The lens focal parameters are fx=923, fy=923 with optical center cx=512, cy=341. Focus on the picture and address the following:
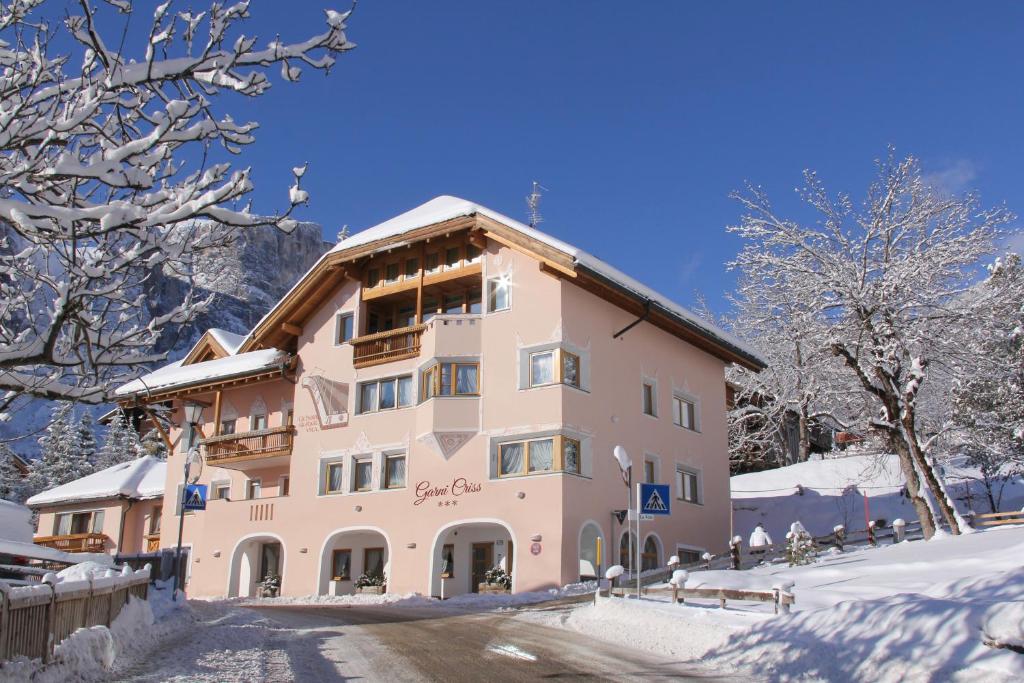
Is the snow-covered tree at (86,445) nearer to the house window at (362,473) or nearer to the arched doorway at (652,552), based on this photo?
the house window at (362,473)

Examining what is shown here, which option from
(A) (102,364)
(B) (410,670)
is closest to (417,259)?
(B) (410,670)

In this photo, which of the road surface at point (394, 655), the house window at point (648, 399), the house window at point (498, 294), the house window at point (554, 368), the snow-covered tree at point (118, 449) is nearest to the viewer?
the road surface at point (394, 655)

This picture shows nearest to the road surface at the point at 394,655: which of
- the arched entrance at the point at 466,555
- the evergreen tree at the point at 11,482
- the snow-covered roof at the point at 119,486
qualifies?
the arched entrance at the point at 466,555

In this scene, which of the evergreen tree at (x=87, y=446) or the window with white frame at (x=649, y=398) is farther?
the evergreen tree at (x=87, y=446)

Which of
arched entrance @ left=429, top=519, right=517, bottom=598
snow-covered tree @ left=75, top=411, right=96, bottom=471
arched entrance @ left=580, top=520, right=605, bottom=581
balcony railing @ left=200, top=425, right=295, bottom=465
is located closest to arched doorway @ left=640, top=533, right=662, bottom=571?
arched entrance @ left=580, top=520, right=605, bottom=581

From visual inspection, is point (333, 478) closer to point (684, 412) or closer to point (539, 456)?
point (539, 456)

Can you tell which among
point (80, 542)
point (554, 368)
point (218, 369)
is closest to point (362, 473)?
point (554, 368)

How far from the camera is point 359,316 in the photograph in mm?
34094

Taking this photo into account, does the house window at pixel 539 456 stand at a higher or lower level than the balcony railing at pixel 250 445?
lower

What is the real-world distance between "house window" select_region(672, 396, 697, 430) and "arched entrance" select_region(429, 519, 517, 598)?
8476 mm

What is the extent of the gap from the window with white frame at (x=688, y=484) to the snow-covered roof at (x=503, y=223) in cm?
508

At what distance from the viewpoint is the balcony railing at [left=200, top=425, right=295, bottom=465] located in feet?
114

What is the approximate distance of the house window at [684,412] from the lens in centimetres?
3422

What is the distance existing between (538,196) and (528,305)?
15.4 m
